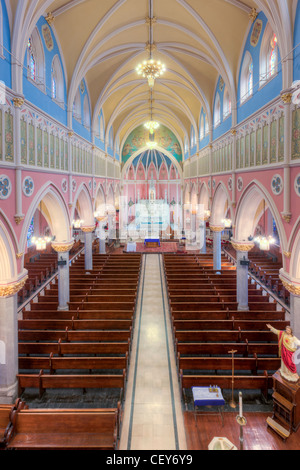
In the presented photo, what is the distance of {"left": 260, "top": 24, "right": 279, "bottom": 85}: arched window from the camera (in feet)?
41.0

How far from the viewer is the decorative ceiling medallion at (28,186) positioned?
11698 millimetres

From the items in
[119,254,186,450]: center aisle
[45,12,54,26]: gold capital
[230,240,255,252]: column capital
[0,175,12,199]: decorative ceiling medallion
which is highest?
[45,12,54,26]: gold capital

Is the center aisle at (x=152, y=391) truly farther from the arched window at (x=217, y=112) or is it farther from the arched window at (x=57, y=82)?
the arched window at (x=217, y=112)

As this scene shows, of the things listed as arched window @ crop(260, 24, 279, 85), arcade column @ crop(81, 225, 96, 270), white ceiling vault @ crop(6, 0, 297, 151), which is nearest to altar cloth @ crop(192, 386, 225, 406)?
white ceiling vault @ crop(6, 0, 297, 151)

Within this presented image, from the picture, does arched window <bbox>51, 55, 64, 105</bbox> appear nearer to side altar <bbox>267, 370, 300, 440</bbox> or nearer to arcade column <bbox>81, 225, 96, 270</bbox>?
arcade column <bbox>81, 225, 96, 270</bbox>

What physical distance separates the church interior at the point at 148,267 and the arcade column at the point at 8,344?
48mm

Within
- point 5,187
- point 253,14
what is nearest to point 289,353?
point 5,187

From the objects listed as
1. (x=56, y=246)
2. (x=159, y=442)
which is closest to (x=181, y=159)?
(x=56, y=246)

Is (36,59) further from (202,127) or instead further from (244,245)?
(202,127)

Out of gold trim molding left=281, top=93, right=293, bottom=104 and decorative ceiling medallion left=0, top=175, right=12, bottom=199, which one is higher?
gold trim molding left=281, top=93, right=293, bottom=104

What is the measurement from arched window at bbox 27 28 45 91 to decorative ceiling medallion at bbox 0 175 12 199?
500 centimetres

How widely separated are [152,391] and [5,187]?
7.97 meters

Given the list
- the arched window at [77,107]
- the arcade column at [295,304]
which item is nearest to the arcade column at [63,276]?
the arched window at [77,107]
